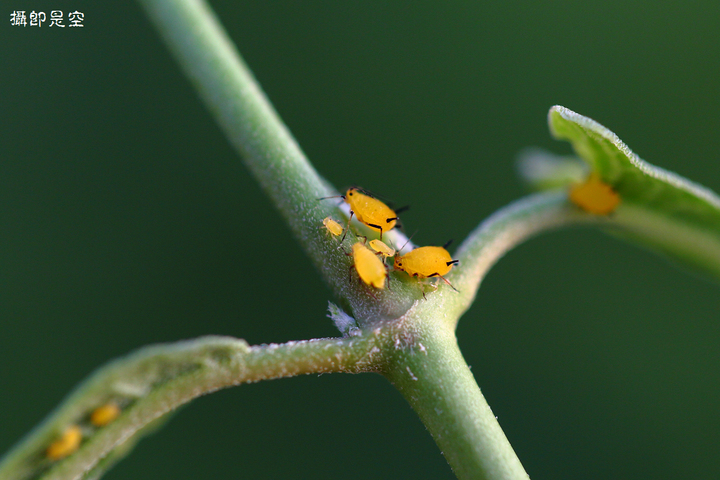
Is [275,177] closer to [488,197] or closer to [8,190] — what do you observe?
[488,197]

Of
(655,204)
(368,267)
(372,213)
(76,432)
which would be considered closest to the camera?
(76,432)

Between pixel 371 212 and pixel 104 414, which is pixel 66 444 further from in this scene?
pixel 371 212

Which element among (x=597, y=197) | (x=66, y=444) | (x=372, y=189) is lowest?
(x=66, y=444)

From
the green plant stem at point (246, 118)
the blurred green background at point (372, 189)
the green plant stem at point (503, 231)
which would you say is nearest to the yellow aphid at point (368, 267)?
the green plant stem at point (246, 118)

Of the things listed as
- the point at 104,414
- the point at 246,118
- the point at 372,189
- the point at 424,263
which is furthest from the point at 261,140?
the point at 372,189

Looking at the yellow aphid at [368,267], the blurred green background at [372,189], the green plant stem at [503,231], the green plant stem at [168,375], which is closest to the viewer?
the green plant stem at [168,375]

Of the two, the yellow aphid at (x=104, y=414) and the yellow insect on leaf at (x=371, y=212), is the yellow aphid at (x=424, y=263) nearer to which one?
the yellow insect on leaf at (x=371, y=212)
